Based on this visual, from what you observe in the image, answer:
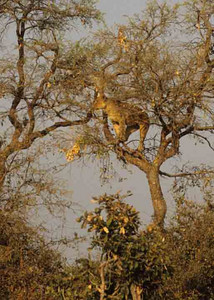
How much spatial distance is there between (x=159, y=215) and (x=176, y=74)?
3497mm

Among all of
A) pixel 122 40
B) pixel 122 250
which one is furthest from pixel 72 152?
pixel 122 250

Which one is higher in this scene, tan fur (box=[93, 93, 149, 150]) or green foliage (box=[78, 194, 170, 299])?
tan fur (box=[93, 93, 149, 150])

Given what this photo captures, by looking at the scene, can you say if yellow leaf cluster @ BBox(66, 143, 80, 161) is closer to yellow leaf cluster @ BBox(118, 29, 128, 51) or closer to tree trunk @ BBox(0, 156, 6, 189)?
tree trunk @ BBox(0, 156, 6, 189)

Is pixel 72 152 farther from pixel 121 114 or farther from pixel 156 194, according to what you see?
pixel 156 194

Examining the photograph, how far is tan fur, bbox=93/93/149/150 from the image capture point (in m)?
14.8

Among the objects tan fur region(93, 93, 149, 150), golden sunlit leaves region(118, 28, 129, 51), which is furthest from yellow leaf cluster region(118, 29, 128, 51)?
tan fur region(93, 93, 149, 150)

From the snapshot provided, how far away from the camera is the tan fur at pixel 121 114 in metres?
14.8

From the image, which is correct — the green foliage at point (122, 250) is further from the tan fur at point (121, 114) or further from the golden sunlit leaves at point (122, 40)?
the golden sunlit leaves at point (122, 40)

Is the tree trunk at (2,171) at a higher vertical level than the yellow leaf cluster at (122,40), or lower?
lower

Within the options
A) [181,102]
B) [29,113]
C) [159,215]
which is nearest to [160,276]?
[159,215]

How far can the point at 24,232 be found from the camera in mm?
12211

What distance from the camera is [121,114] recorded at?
14883 mm

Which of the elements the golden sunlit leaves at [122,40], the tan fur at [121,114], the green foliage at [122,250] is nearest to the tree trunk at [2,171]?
the tan fur at [121,114]

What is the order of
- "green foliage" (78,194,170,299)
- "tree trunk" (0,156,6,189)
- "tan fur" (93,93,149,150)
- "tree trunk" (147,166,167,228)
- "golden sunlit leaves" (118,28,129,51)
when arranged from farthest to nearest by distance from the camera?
"golden sunlit leaves" (118,28,129,51), "tan fur" (93,93,149,150), "tree trunk" (147,166,167,228), "tree trunk" (0,156,6,189), "green foliage" (78,194,170,299)
